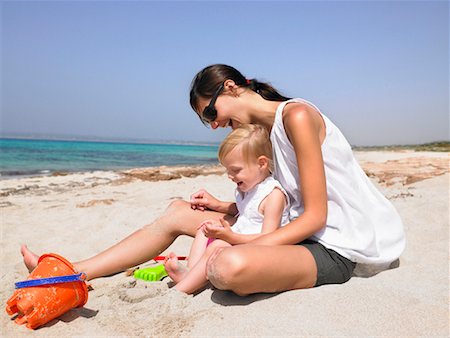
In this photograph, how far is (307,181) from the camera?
214 cm

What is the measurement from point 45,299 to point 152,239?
0.93m

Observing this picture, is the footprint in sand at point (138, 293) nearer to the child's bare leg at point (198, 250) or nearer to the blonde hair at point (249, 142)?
the child's bare leg at point (198, 250)

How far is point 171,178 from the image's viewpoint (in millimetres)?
8523

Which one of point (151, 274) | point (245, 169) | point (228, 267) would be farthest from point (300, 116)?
point (151, 274)

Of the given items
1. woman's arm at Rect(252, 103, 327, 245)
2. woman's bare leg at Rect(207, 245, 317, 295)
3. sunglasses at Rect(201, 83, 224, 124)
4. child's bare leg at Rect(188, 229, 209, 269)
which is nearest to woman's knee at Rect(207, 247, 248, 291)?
woman's bare leg at Rect(207, 245, 317, 295)

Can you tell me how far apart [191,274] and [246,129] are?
2.80 feet

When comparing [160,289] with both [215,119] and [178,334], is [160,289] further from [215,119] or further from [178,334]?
[215,119]

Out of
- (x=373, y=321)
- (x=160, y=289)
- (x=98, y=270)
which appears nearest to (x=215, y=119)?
(x=160, y=289)

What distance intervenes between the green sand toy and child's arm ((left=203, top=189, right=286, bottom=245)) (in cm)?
65

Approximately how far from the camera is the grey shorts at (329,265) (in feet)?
6.95

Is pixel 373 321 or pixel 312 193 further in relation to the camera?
pixel 312 193

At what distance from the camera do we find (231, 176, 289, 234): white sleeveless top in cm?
238

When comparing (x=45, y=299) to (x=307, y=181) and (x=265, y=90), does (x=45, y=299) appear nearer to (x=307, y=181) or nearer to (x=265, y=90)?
(x=307, y=181)

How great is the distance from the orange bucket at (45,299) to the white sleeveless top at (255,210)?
2.98ft
